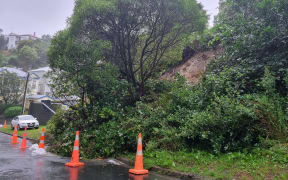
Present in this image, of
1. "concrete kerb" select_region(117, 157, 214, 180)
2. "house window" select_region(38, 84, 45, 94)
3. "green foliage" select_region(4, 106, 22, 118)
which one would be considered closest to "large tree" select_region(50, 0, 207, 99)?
"concrete kerb" select_region(117, 157, 214, 180)

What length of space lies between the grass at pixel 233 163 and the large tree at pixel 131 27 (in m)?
5.70

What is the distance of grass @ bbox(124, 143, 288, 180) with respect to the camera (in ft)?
18.1

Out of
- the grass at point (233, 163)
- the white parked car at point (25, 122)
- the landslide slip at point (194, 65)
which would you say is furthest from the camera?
the white parked car at point (25, 122)

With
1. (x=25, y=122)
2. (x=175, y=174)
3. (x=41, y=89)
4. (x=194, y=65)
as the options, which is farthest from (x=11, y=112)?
(x=175, y=174)

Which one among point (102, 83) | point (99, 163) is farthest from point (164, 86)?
point (99, 163)

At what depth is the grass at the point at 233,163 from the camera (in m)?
5.52

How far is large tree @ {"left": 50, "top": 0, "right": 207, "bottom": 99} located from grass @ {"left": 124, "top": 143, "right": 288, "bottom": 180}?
18.7ft

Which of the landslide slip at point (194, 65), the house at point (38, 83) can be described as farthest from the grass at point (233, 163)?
the house at point (38, 83)

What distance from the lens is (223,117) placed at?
7078 mm

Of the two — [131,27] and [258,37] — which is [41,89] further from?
[258,37]

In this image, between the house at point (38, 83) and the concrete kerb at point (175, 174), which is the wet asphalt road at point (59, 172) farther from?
the house at point (38, 83)

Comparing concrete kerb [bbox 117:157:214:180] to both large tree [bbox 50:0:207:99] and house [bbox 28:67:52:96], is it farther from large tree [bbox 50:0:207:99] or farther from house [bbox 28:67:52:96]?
house [bbox 28:67:52:96]

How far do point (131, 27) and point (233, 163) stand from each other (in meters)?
8.02

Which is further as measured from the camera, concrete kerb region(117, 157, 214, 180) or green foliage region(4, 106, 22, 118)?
green foliage region(4, 106, 22, 118)
